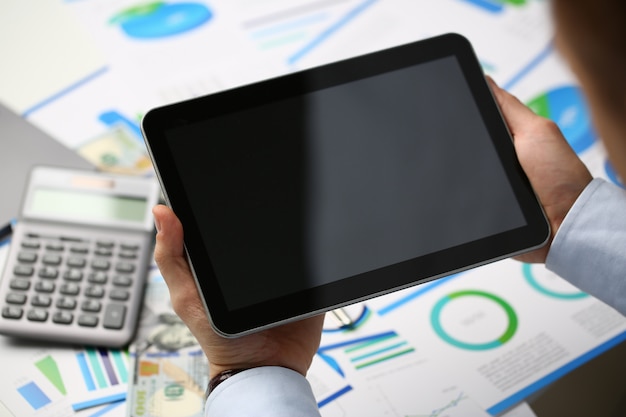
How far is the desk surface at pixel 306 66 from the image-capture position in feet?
2.29

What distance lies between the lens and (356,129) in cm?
66

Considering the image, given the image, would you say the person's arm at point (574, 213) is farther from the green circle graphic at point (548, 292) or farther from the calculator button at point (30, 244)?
the calculator button at point (30, 244)

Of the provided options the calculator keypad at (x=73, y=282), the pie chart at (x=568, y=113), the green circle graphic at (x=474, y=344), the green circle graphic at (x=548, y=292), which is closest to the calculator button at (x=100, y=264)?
the calculator keypad at (x=73, y=282)

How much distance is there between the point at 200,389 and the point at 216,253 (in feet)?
0.53

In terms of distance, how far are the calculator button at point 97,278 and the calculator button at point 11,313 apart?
71 mm

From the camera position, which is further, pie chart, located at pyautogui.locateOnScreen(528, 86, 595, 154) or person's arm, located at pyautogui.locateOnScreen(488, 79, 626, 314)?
pie chart, located at pyautogui.locateOnScreen(528, 86, 595, 154)

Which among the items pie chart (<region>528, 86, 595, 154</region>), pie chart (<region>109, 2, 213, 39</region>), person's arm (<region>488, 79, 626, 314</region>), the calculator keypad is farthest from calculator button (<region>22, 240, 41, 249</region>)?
pie chart (<region>528, 86, 595, 154</region>)

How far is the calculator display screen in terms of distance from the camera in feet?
2.49

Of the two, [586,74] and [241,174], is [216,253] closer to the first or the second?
[241,174]

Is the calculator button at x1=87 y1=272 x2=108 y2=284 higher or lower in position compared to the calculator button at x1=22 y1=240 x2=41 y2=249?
lower

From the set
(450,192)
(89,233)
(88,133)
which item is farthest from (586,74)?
(88,133)

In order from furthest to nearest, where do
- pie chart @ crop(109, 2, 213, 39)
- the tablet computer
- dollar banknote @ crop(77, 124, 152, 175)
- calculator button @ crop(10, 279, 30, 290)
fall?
pie chart @ crop(109, 2, 213, 39)
dollar banknote @ crop(77, 124, 152, 175)
calculator button @ crop(10, 279, 30, 290)
the tablet computer

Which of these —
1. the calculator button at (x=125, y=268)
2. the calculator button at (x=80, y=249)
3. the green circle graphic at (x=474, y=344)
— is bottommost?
the green circle graphic at (x=474, y=344)

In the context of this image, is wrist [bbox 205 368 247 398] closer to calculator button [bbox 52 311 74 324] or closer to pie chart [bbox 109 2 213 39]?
Result: calculator button [bbox 52 311 74 324]
